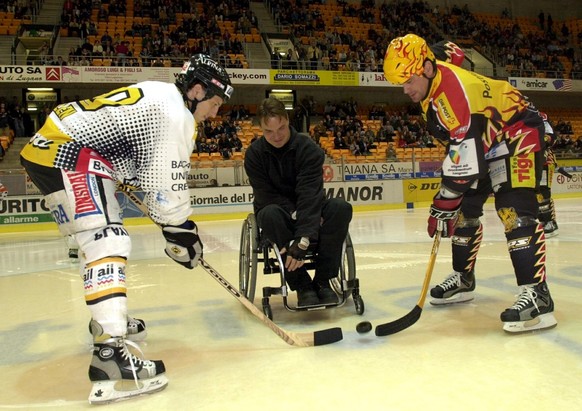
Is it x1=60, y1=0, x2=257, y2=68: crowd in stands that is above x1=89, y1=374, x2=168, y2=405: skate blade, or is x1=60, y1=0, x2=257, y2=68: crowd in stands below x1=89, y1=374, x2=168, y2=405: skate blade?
above

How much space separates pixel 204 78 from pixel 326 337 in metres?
1.21

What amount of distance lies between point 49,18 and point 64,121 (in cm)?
1693

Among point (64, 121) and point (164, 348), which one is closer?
point (64, 121)

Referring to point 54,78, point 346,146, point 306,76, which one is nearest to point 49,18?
point 54,78

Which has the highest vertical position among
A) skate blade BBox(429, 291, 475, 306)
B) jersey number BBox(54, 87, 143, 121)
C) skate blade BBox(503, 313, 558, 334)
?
jersey number BBox(54, 87, 143, 121)

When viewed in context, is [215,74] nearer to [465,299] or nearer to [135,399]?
[135,399]

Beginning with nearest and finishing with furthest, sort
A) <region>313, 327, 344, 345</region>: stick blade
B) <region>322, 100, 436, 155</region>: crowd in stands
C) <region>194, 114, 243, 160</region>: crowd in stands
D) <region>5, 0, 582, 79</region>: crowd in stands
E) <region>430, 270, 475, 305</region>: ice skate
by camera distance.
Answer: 1. <region>313, 327, 344, 345</region>: stick blade
2. <region>430, 270, 475, 305</region>: ice skate
3. <region>194, 114, 243, 160</region>: crowd in stands
4. <region>322, 100, 436, 155</region>: crowd in stands
5. <region>5, 0, 582, 79</region>: crowd in stands

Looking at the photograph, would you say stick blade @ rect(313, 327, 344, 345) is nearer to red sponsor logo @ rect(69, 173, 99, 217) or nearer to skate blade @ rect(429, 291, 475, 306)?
skate blade @ rect(429, 291, 475, 306)

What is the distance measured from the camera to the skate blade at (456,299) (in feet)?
10.1

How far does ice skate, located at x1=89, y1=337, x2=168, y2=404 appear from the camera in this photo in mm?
1860

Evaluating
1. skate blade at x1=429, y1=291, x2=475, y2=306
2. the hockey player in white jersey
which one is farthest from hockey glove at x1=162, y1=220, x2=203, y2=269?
skate blade at x1=429, y1=291, x2=475, y2=306

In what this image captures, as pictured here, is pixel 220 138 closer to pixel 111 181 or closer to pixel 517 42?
pixel 111 181

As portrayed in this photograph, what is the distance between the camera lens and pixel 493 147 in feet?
8.64

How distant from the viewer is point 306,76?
16.6 metres
